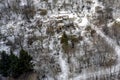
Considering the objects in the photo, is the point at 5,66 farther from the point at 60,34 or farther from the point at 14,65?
the point at 60,34

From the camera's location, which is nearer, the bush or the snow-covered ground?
the bush

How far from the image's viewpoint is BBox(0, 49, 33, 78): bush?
25.3 meters

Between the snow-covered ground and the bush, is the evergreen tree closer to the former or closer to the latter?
the bush

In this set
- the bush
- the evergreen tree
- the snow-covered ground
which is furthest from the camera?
the snow-covered ground

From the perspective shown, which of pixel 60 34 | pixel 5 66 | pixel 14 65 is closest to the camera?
pixel 14 65

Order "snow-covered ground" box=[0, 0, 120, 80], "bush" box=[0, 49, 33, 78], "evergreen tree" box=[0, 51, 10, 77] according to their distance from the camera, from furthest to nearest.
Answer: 1. "snow-covered ground" box=[0, 0, 120, 80]
2. "evergreen tree" box=[0, 51, 10, 77]
3. "bush" box=[0, 49, 33, 78]

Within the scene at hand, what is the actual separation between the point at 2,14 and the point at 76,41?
13725 mm

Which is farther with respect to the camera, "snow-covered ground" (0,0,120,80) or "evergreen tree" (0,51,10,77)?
"snow-covered ground" (0,0,120,80)

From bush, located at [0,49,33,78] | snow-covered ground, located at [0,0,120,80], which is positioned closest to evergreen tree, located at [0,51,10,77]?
bush, located at [0,49,33,78]

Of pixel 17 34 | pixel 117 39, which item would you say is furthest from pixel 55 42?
pixel 117 39

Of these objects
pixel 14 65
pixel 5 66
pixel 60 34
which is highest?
pixel 60 34

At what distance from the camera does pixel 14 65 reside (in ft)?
82.3

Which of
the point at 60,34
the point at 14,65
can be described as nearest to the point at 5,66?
the point at 14,65

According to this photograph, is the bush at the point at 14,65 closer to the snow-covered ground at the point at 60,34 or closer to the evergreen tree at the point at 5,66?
the evergreen tree at the point at 5,66
